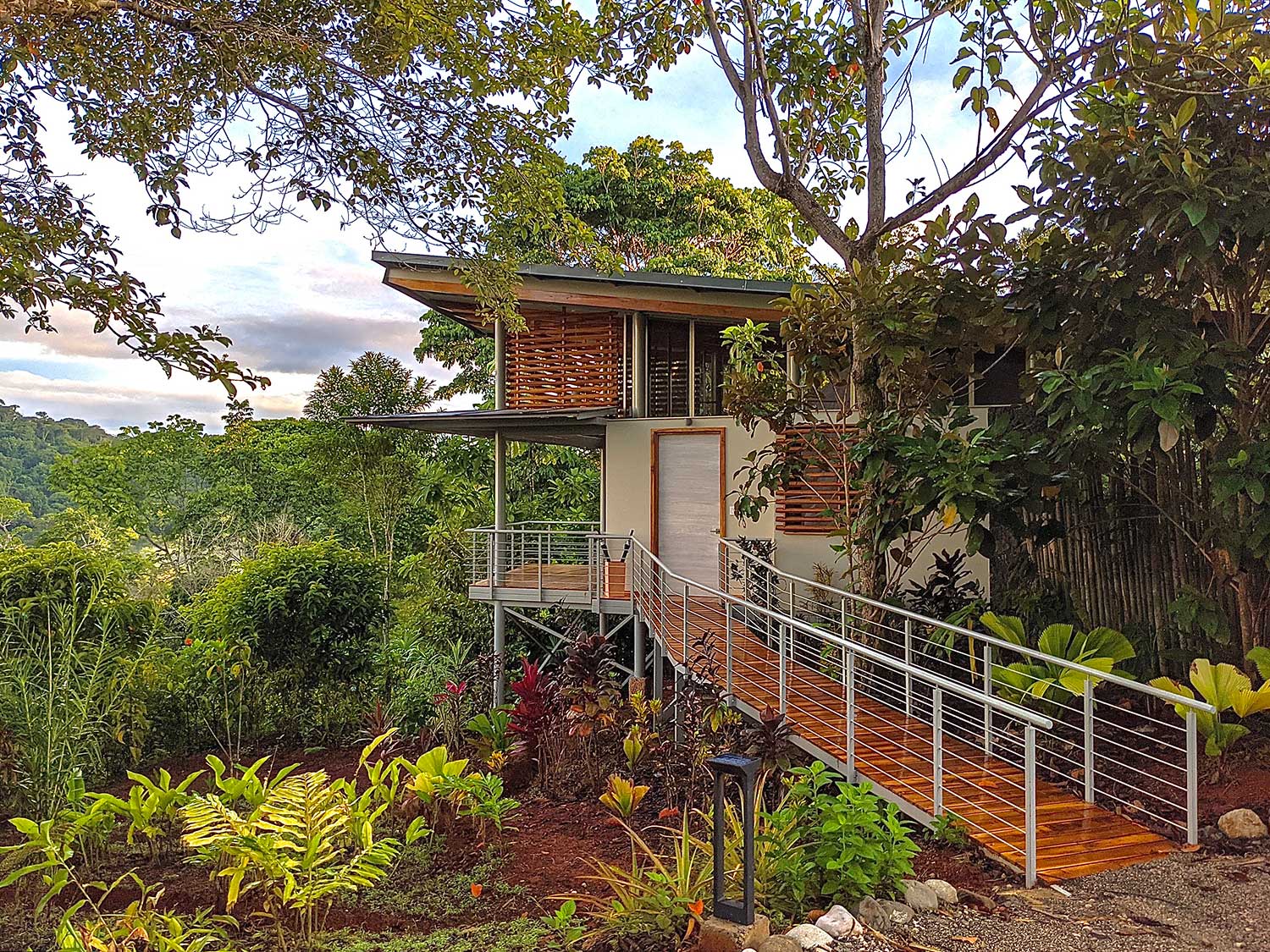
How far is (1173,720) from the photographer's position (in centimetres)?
660

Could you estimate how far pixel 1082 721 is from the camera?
6664 millimetres

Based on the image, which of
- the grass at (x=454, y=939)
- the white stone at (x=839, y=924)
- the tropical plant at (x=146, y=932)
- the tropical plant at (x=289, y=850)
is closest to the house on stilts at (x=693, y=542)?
the white stone at (x=839, y=924)

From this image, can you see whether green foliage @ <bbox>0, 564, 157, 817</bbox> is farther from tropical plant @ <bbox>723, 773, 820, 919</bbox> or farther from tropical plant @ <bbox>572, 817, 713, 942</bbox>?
tropical plant @ <bbox>723, 773, 820, 919</bbox>

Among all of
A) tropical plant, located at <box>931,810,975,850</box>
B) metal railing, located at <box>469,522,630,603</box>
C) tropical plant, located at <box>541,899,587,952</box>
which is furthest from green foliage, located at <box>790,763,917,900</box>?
metal railing, located at <box>469,522,630,603</box>

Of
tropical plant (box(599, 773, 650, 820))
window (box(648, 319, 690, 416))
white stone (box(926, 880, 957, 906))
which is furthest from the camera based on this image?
window (box(648, 319, 690, 416))

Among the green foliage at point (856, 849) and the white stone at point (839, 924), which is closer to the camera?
the white stone at point (839, 924)

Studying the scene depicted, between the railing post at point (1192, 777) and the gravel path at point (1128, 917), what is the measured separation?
0.22 metres

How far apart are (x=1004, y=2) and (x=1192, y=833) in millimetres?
6513

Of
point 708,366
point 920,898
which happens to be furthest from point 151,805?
point 708,366

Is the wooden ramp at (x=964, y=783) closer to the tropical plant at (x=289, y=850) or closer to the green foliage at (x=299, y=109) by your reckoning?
the tropical plant at (x=289, y=850)

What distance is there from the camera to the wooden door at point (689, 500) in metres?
12.3

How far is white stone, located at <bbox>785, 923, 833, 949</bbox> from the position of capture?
11.5ft

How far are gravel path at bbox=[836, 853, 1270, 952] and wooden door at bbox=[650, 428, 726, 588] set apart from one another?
8.04 meters

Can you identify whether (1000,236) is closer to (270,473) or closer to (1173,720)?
(1173,720)
